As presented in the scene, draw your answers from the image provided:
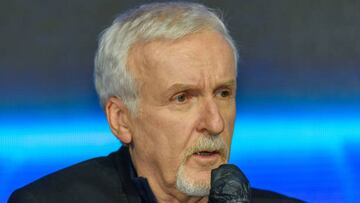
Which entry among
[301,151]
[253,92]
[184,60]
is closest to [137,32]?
[184,60]

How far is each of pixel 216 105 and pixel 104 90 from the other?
1.04ft

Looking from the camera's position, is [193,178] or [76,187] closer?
[193,178]

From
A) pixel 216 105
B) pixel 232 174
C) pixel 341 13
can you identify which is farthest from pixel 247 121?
pixel 232 174

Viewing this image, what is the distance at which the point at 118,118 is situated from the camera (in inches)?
82.0

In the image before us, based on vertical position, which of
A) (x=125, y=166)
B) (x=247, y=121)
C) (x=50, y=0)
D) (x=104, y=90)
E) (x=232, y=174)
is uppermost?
(x=50, y=0)

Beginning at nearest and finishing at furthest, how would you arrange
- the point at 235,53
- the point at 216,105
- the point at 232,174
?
the point at 232,174 → the point at 216,105 → the point at 235,53

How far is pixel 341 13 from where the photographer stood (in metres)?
2.46

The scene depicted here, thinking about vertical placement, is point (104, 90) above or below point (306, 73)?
below

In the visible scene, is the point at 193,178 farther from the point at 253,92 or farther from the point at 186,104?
the point at 253,92

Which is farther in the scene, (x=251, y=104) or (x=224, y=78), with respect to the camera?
(x=251, y=104)

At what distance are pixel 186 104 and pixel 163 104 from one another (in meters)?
0.06


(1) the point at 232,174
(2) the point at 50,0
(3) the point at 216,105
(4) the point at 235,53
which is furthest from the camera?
(2) the point at 50,0

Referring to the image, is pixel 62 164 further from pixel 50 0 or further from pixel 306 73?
pixel 306 73

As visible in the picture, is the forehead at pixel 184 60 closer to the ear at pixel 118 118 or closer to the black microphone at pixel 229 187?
the ear at pixel 118 118
